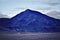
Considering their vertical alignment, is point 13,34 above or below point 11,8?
below

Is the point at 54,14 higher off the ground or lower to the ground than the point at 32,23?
higher

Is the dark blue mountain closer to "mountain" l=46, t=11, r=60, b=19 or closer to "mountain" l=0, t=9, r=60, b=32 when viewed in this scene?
"mountain" l=0, t=9, r=60, b=32

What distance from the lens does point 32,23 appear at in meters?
3.83

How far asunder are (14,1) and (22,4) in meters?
0.12

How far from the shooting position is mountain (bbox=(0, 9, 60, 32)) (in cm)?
382

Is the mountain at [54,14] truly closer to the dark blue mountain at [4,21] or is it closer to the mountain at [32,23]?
the mountain at [32,23]

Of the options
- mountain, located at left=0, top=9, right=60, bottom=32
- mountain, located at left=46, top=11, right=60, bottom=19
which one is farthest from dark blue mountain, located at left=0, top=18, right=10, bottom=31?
mountain, located at left=46, top=11, right=60, bottom=19

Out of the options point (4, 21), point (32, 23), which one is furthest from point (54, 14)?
→ point (4, 21)

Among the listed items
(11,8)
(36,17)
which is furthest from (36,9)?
(11,8)

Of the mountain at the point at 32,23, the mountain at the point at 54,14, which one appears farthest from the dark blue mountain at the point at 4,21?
the mountain at the point at 54,14

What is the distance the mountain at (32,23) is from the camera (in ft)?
12.5

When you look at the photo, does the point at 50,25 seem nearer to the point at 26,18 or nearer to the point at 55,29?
the point at 55,29

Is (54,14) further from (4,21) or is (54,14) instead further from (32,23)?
(4,21)

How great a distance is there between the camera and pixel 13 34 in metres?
3.81
